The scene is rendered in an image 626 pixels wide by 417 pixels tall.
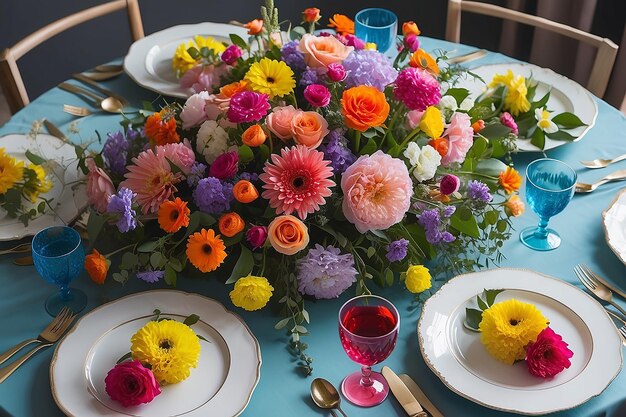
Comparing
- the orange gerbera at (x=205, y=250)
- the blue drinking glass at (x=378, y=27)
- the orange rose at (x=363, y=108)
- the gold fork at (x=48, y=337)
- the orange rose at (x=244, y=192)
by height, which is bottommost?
the gold fork at (x=48, y=337)

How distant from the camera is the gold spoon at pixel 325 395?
1.11m

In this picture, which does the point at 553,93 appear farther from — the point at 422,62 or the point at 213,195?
the point at 213,195

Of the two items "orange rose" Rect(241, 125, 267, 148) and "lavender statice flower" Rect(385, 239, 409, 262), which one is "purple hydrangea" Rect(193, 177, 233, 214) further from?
"lavender statice flower" Rect(385, 239, 409, 262)

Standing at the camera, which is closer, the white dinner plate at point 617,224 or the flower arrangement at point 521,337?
the flower arrangement at point 521,337

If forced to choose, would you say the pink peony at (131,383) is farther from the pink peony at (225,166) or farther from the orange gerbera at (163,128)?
the orange gerbera at (163,128)

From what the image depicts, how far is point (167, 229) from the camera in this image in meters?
1.24

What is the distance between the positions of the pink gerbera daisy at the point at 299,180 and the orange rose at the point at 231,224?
0.06 metres

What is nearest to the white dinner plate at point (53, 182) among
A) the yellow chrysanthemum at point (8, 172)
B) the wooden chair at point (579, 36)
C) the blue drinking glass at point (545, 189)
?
the yellow chrysanthemum at point (8, 172)

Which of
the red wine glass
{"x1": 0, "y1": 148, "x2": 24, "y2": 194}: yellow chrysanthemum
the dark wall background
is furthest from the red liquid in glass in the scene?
the dark wall background

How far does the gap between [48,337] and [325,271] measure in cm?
→ 47

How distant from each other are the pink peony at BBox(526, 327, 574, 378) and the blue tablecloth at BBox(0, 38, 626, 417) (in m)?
0.05

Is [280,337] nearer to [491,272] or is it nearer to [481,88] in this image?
[491,272]

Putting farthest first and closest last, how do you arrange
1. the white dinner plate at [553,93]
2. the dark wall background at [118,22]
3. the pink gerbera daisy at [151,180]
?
the dark wall background at [118,22] → the white dinner plate at [553,93] → the pink gerbera daisy at [151,180]

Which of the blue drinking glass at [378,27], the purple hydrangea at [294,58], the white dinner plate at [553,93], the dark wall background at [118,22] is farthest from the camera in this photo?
the dark wall background at [118,22]
